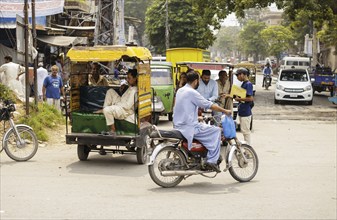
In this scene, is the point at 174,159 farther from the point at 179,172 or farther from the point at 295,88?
the point at 295,88

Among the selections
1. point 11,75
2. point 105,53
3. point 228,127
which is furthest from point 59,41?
point 228,127

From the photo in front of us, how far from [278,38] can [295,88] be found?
50797 mm

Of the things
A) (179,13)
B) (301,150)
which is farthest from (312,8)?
(179,13)

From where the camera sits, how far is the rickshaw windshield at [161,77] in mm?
18484

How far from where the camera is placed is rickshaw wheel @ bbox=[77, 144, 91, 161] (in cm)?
1069

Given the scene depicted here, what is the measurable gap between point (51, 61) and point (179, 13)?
23921 millimetres

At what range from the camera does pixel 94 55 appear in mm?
10180

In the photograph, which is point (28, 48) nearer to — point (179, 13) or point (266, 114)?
point (266, 114)

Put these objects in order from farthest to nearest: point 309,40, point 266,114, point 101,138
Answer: point 309,40 → point 266,114 → point 101,138

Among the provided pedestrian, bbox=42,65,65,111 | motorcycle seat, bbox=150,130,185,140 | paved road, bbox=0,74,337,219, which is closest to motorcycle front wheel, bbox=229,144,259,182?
paved road, bbox=0,74,337,219

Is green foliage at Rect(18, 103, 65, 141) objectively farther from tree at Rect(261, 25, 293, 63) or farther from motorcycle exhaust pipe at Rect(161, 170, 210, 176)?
tree at Rect(261, 25, 293, 63)

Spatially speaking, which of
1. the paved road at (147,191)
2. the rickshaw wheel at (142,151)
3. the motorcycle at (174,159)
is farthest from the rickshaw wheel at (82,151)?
the motorcycle at (174,159)

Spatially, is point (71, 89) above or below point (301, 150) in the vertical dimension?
above

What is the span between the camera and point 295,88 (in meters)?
26.4
